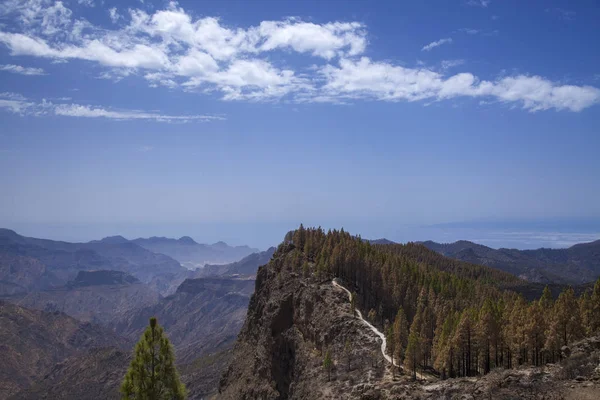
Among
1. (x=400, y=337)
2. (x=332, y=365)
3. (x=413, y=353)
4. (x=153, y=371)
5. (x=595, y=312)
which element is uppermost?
(x=153, y=371)

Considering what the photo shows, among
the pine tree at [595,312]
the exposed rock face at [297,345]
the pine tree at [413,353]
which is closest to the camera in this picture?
the pine tree at [413,353]

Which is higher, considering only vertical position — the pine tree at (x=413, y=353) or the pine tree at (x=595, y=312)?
the pine tree at (x=595, y=312)

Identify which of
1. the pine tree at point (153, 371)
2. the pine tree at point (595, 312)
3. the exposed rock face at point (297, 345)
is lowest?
the exposed rock face at point (297, 345)

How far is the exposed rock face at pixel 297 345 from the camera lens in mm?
76250

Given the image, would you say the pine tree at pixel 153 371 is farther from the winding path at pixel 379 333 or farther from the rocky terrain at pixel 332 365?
the winding path at pixel 379 333

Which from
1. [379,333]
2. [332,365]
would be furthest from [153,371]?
[379,333]

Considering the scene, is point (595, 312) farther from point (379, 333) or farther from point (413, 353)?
point (379, 333)

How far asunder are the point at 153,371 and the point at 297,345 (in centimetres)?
7562

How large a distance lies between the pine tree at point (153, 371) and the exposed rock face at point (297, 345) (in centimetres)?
4417

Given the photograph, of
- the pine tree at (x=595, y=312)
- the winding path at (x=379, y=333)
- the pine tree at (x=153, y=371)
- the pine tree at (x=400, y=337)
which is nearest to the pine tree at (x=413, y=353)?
the winding path at (x=379, y=333)

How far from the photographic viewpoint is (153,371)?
1125 inches

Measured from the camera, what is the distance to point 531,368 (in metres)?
48.5

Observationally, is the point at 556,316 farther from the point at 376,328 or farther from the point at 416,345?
the point at 376,328

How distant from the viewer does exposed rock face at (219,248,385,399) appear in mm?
76250
